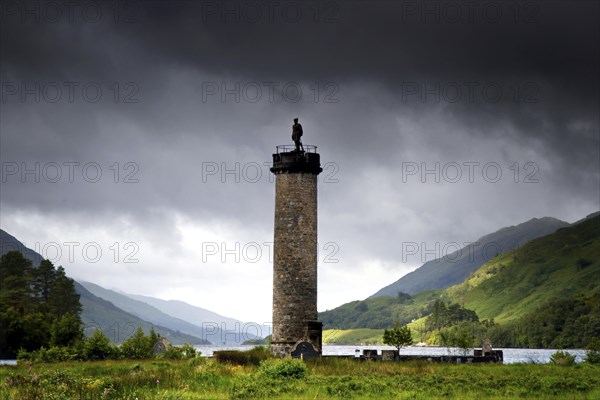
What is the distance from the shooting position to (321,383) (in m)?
37.4

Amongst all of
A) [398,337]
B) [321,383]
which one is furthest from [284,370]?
[398,337]

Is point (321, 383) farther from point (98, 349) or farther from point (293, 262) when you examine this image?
point (98, 349)

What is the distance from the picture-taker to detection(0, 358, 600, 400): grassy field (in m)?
32.8

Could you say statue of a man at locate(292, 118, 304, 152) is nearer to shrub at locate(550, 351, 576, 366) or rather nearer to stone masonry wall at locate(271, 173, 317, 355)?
stone masonry wall at locate(271, 173, 317, 355)

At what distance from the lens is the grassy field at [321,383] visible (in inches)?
1292

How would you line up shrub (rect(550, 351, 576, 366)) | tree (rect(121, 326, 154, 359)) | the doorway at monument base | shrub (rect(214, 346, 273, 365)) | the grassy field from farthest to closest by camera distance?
tree (rect(121, 326, 154, 359)) < the doorway at monument base < shrub (rect(214, 346, 273, 365)) < shrub (rect(550, 351, 576, 366)) < the grassy field

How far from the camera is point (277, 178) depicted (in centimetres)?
6206

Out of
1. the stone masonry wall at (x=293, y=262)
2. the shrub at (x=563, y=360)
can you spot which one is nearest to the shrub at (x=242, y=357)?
the stone masonry wall at (x=293, y=262)

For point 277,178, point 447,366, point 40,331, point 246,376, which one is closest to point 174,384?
point 246,376

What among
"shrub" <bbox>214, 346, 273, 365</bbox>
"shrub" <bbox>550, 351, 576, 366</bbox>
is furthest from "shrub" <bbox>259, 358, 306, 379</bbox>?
"shrub" <bbox>550, 351, 576, 366</bbox>

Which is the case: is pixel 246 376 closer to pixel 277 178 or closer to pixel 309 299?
pixel 309 299

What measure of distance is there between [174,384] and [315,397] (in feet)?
28.3

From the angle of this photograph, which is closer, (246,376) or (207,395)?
(207,395)

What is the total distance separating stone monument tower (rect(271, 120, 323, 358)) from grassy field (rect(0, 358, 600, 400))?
13142 mm
